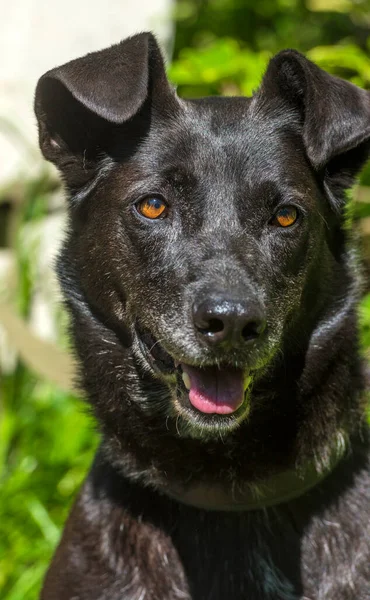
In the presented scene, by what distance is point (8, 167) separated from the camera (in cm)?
568

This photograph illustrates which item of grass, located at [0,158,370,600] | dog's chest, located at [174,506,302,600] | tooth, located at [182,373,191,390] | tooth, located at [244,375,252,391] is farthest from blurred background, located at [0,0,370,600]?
dog's chest, located at [174,506,302,600]

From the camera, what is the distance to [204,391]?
8.50ft

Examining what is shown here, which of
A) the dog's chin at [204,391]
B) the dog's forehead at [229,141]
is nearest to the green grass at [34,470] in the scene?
the dog's chin at [204,391]

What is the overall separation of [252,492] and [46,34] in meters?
3.78

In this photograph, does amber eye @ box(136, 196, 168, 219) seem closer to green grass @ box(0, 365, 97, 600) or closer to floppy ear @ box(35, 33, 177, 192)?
floppy ear @ box(35, 33, 177, 192)

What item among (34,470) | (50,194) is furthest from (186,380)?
(50,194)

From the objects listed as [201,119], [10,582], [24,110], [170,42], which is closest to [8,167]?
[24,110]

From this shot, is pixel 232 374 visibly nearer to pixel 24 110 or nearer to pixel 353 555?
pixel 353 555

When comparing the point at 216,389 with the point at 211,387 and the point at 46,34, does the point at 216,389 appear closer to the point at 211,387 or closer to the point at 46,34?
the point at 211,387

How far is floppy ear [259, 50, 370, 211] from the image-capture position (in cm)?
266

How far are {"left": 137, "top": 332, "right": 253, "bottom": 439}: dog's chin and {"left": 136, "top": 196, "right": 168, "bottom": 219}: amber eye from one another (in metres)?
0.36

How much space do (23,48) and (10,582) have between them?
3236 millimetres

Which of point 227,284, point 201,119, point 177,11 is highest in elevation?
point 201,119

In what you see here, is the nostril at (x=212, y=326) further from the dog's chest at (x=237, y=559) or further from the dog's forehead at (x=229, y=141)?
the dog's chest at (x=237, y=559)
